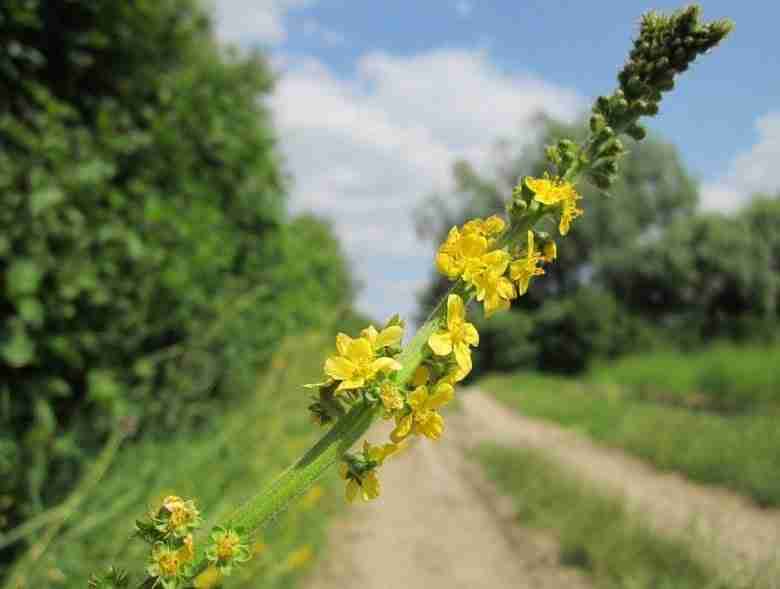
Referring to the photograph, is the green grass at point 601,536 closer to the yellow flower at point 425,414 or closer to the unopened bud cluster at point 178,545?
the yellow flower at point 425,414

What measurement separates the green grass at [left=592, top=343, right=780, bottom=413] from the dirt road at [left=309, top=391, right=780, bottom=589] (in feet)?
12.5

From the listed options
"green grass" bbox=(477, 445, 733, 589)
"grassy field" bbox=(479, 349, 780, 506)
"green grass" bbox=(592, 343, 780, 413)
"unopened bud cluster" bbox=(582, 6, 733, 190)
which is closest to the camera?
"unopened bud cluster" bbox=(582, 6, 733, 190)

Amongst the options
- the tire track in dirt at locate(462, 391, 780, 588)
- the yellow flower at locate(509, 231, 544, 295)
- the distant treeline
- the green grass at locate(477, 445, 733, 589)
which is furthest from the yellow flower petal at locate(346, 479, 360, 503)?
the distant treeline

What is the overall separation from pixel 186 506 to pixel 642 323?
33229mm

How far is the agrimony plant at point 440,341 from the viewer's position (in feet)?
3.26

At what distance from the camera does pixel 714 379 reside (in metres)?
17.4

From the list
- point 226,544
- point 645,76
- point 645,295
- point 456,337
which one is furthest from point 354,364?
point 645,295

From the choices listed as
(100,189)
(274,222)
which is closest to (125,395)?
(100,189)

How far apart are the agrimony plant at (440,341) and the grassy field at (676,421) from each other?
9016mm

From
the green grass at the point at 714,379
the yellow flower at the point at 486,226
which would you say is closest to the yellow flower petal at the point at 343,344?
the yellow flower at the point at 486,226

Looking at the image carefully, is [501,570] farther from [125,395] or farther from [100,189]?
[100,189]

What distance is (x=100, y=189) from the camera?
13.3ft

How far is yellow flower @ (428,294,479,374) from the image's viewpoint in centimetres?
105

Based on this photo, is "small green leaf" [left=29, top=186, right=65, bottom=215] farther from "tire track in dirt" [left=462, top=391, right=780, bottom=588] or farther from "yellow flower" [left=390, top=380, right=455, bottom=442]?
"tire track in dirt" [left=462, top=391, right=780, bottom=588]
